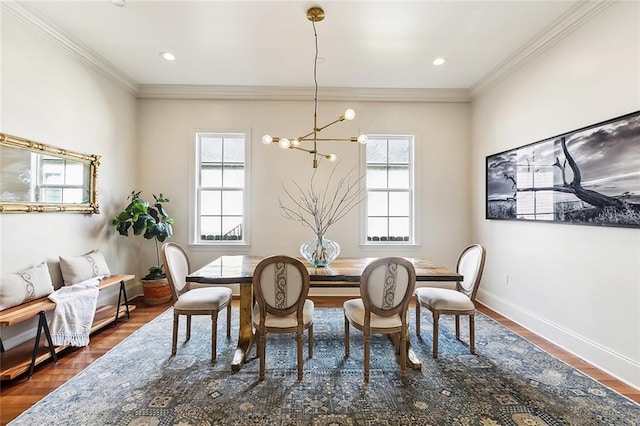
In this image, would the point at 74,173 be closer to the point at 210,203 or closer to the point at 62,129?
the point at 62,129

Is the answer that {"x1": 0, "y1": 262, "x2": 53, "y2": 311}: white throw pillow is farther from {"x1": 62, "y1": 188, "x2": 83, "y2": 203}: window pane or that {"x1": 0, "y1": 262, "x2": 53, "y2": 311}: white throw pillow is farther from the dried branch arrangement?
the dried branch arrangement

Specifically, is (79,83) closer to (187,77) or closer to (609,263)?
(187,77)

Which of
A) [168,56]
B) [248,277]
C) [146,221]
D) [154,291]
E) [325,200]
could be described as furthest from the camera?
[325,200]

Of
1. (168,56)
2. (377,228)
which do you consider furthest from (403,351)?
(168,56)

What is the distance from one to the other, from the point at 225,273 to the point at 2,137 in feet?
6.95

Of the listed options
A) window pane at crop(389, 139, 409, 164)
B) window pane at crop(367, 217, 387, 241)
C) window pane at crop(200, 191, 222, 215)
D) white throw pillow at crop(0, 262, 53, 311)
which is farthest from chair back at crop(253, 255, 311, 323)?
window pane at crop(389, 139, 409, 164)

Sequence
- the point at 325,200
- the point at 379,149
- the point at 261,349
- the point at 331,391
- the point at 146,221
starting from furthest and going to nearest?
1. the point at 379,149
2. the point at 325,200
3. the point at 146,221
4. the point at 261,349
5. the point at 331,391

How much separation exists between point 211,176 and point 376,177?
8.21 ft

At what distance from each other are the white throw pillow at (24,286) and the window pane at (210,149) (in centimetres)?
226

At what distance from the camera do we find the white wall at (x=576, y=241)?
6.75ft

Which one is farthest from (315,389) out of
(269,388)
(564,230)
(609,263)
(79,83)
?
(79,83)

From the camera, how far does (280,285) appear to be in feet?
6.52

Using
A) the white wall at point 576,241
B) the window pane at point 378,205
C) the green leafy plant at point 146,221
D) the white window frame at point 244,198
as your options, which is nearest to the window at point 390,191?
the window pane at point 378,205

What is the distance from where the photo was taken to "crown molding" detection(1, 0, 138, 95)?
2.38m
